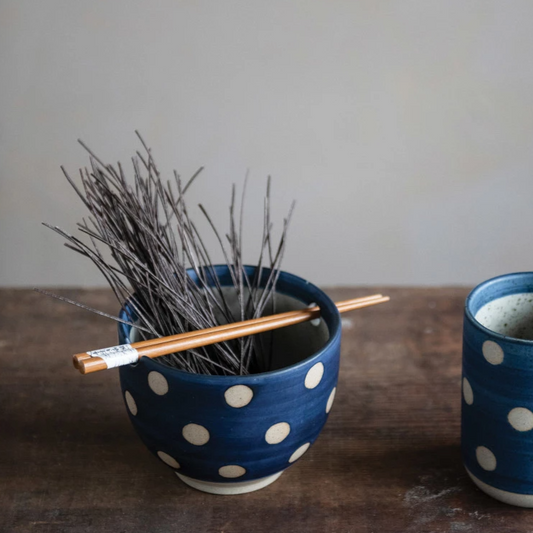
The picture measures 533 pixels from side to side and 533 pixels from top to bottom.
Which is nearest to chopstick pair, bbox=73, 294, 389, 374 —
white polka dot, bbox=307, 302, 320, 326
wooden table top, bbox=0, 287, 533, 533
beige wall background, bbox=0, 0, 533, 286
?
white polka dot, bbox=307, 302, 320, 326

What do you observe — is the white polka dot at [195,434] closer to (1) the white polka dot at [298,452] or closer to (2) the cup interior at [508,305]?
(1) the white polka dot at [298,452]

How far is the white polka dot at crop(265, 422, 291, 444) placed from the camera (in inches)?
16.4

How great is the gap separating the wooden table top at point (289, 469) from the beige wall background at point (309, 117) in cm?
36

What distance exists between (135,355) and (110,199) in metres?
0.12

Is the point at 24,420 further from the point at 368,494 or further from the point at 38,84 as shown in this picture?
the point at 38,84

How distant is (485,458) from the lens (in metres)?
0.44

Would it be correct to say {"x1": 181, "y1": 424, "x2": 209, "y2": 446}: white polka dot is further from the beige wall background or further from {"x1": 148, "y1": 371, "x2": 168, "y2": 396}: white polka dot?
the beige wall background

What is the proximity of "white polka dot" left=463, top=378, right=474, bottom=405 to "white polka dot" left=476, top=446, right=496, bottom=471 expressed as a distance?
0.03 m

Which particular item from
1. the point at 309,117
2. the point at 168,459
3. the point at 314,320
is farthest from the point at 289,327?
the point at 309,117

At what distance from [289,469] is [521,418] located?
0.16 m

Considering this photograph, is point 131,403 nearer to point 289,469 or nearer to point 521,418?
point 289,469

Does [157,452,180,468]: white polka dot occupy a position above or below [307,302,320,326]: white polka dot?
below

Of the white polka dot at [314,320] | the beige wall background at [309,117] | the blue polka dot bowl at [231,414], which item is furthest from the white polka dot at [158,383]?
the beige wall background at [309,117]

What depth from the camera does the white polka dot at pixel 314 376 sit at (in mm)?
414
